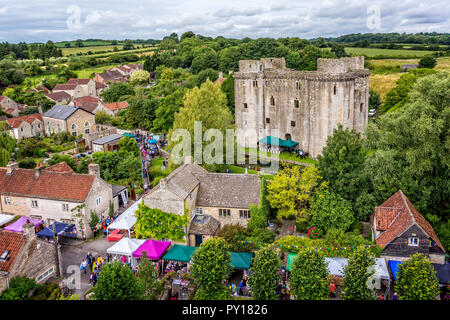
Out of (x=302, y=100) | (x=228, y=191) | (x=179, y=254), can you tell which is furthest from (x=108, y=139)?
(x=179, y=254)

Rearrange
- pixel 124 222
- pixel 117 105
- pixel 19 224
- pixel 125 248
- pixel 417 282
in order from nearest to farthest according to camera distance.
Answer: pixel 417 282 < pixel 125 248 < pixel 124 222 < pixel 19 224 < pixel 117 105

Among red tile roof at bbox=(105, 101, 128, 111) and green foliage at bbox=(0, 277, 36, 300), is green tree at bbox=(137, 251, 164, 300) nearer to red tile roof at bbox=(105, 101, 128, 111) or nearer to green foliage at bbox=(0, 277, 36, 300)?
green foliage at bbox=(0, 277, 36, 300)

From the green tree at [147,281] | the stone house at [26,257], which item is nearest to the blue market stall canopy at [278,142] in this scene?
the green tree at [147,281]

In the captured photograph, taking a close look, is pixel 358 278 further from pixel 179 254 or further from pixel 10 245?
pixel 10 245

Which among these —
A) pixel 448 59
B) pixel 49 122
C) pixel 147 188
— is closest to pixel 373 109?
pixel 448 59

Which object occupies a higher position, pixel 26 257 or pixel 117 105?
pixel 117 105

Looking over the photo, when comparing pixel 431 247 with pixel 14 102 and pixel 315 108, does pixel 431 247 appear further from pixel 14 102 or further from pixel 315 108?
pixel 14 102
